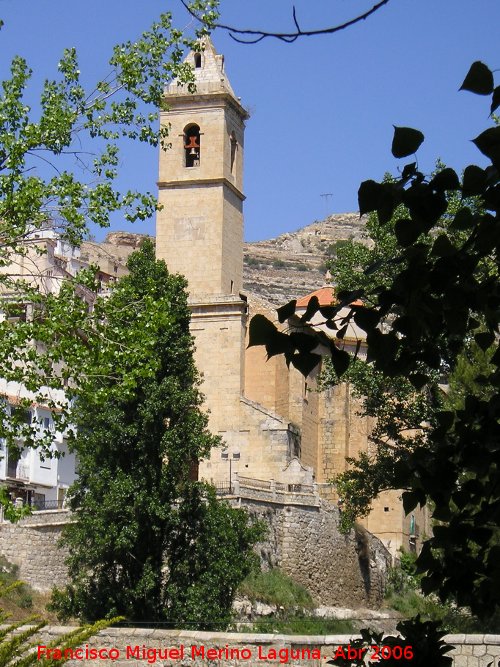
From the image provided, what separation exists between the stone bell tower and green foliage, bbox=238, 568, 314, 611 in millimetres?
4909

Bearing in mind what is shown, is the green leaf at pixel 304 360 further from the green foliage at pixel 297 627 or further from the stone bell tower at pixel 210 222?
the stone bell tower at pixel 210 222

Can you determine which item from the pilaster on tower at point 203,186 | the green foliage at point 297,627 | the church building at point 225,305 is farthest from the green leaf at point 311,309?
the pilaster on tower at point 203,186

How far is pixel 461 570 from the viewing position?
688 centimetres

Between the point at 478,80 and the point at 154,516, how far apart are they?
939 inches

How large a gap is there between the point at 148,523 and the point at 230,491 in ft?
29.8

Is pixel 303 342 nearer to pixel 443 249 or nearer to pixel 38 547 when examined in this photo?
pixel 443 249

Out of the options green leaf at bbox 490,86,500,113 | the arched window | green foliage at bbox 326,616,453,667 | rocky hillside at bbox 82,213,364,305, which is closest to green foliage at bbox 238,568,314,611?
the arched window

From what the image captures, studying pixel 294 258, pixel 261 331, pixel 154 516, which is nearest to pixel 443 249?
pixel 261 331

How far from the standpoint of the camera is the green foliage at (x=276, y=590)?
114ft

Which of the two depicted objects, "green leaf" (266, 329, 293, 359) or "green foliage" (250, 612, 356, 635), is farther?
"green foliage" (250, 612, 356, 635)

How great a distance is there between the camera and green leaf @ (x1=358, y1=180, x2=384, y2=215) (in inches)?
246

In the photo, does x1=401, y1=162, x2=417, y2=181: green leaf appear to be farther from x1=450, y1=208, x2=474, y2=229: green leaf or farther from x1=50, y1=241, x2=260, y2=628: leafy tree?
x1=50, y1=241, x2=260, y2=628: leafy tree

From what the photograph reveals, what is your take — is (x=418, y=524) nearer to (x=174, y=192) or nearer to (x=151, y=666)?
(x=174, y=192)

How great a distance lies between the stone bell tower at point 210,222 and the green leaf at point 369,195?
115 feet
